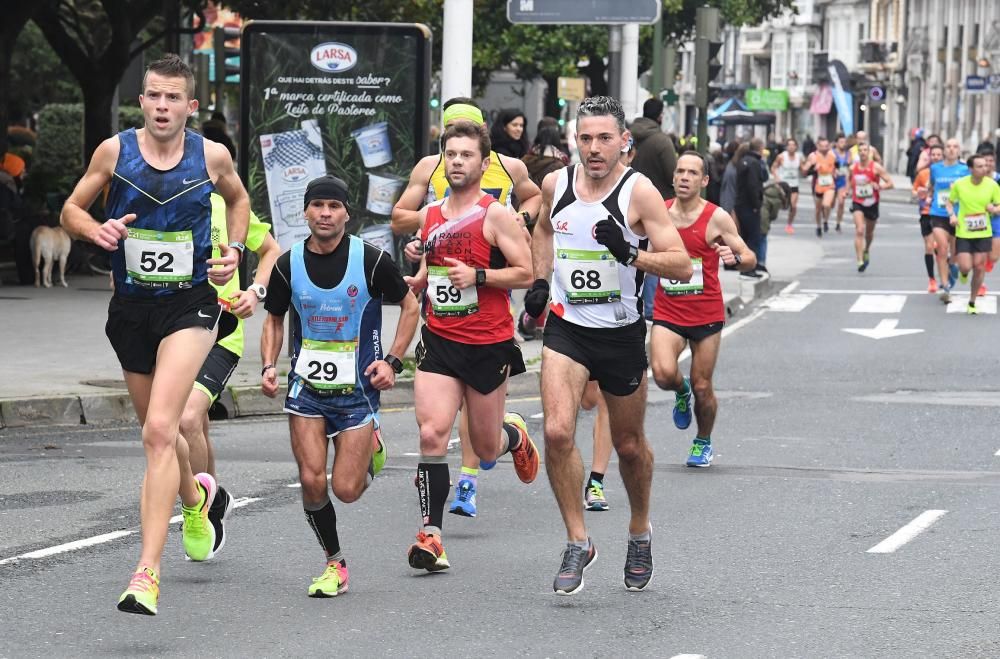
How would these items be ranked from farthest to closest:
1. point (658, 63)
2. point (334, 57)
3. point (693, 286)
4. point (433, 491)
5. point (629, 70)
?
1. point (658, 63)
2. point (629, 70)
3. point (334, 57)
4. point (693, 286)
5. point (433, 491)

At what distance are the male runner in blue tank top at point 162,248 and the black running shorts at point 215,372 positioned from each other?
89 cm

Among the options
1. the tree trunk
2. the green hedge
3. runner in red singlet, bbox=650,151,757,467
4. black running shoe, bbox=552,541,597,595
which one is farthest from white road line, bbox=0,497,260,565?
the green hedge

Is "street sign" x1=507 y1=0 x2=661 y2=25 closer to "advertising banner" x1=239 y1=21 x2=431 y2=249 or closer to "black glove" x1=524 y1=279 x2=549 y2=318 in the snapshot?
"advertising banner" x1=239 y1=21 x2=431 y2=249

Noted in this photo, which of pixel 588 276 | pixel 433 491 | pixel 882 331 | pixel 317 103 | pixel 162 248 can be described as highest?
pixel 317 103

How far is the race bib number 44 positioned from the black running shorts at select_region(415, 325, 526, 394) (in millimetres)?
1193

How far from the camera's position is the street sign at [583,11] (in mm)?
17672

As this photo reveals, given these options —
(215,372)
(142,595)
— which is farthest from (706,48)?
(142,595)

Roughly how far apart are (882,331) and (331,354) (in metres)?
12.7

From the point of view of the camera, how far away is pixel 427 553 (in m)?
7.61

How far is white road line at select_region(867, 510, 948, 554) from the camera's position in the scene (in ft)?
27.8

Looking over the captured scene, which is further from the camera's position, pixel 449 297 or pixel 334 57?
pixel 334 57

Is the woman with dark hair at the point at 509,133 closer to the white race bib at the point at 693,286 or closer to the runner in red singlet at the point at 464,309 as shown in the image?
the white race bib at the point at 693,286

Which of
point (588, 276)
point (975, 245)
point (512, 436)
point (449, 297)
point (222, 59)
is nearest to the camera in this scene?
point (588, 276)

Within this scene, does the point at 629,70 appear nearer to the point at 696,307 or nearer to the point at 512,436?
the point at 696,307
